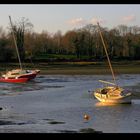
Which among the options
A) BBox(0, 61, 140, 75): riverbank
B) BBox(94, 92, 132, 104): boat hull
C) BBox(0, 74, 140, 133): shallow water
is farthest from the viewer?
BBox(0, 61, 140, 75): riverbank

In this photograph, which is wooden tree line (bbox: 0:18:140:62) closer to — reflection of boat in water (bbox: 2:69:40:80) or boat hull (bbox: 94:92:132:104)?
reflection of boat in water (bbox: 2:69:40:80)

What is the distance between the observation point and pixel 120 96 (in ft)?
118

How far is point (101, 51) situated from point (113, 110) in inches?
3772

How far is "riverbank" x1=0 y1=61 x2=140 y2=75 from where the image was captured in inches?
3611

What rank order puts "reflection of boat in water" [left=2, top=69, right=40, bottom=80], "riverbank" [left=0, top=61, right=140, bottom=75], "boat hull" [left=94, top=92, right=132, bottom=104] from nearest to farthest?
"boat hull" [left=94, top=92, right=132, bottom=104] → "reflection of boat in water" [left=2, top=69, right=40, bottom=80] → "riverbank" [left=0, top=61, right=140, bottom=75]

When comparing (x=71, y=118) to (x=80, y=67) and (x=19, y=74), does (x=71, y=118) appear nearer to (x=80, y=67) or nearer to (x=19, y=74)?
(x=19, y=74)

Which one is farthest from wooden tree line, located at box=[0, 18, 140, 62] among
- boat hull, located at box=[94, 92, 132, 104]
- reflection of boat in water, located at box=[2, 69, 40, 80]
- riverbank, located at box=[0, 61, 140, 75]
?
boat hull, located at box=[94, 92, 132, 104]

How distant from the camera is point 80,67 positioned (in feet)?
331

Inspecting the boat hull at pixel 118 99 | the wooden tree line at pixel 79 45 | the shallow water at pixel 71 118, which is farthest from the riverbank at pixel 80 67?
the shallow water at pixel 71 118

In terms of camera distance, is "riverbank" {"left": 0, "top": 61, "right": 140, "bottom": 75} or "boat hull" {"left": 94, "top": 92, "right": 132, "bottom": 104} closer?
"boat hull" {"left": 94, "top": 92, "right": 132, "bottom": 104}

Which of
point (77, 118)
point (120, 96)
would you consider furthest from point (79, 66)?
point (77, 118)

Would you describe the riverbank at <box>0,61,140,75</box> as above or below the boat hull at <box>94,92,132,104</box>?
below

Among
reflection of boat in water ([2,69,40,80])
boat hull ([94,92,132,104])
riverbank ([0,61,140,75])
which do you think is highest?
boat hull ([94,92,132,104])
